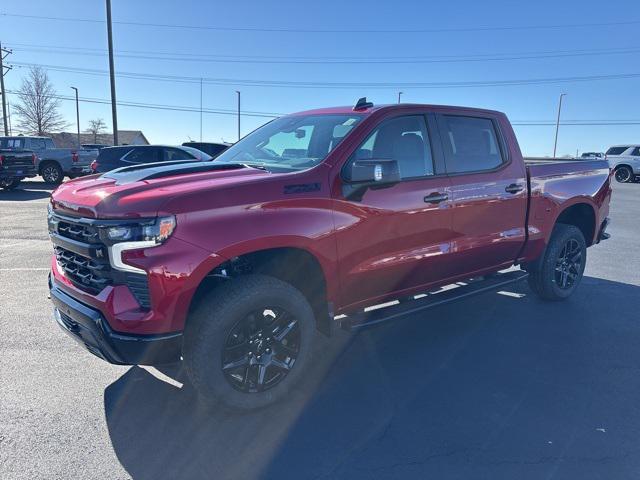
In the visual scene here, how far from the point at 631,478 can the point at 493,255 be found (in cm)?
239

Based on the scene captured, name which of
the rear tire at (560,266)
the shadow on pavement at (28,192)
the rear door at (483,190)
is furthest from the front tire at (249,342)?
the shadow on pavement at (28,192)

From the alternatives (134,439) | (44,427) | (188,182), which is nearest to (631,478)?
(134,439)

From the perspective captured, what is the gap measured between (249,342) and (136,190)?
120cm

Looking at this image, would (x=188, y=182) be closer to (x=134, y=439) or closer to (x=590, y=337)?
(x=134, y=439)

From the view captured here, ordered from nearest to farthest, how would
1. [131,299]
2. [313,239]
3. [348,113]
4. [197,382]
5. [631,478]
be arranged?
[631,478] < [131,299] < [197,382] < [313,239] < [348,113]

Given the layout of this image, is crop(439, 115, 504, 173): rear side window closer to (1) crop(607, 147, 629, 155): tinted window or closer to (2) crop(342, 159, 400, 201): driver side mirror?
(2) crop(342, 159, 400, 201): driver side mirror

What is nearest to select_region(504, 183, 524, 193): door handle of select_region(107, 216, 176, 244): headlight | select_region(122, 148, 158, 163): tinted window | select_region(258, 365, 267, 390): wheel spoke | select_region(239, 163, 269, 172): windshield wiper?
select_region(239, 163, 269, 172): windshield wiper

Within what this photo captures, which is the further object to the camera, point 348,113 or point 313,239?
point 348,113

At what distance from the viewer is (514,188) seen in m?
4.73

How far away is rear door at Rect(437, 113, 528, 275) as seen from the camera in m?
4.26

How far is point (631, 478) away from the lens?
2.59 m

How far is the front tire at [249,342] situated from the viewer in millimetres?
2943

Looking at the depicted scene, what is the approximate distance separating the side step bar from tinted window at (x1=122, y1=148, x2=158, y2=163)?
9913 millimetres

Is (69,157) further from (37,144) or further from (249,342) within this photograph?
(249,342)
